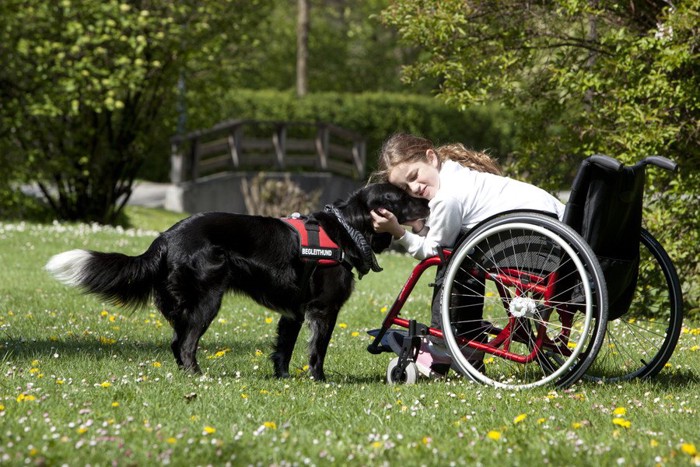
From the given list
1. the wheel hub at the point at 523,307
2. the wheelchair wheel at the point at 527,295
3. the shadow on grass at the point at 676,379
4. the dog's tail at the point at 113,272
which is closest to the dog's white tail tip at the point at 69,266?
the dog's tail at the point at 113,272

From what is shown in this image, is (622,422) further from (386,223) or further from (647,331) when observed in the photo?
(647,331)

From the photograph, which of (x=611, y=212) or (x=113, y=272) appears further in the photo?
(x=113, y=272)

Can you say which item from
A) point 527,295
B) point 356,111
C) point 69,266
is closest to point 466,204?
point 527,295

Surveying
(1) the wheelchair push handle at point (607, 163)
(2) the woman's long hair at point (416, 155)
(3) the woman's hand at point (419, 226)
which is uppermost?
(1) the wheelchair push handle at point (607, 163)

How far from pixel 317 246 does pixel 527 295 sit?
1.13 meters

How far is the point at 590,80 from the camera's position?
7312 mm

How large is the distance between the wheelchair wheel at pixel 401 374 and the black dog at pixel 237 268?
1.25 ft

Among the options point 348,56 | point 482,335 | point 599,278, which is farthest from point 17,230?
point 348,56

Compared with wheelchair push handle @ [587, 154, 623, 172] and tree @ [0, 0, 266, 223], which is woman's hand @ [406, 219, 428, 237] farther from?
tree @ [0, 0, 266, 223]

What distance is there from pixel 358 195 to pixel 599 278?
4.82 feet

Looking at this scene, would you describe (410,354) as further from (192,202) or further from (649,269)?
(192,202)

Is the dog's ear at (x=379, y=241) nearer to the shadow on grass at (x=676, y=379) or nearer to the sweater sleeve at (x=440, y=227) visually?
the sweater sleeve at (x=440, y=227)

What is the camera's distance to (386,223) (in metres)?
4.91

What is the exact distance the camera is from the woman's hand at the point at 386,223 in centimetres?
491
